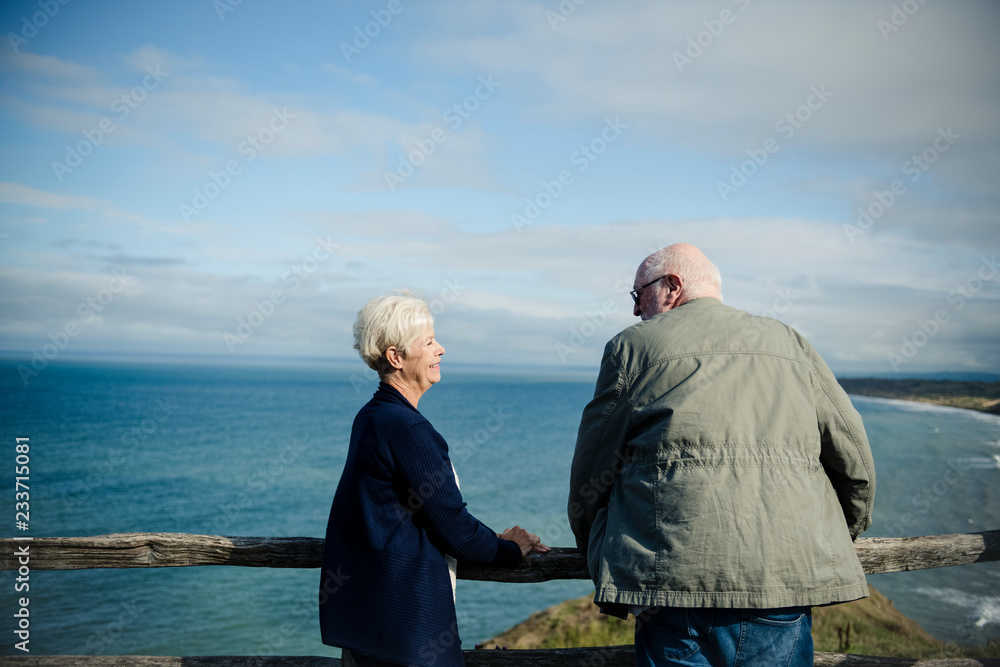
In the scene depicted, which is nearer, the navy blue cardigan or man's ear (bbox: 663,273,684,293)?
the navy blue cardigan

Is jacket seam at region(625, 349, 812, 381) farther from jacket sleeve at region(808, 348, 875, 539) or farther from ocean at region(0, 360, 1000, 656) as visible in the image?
ocean at region(0, 360, 1000, 656)

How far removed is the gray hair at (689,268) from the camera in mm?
2428

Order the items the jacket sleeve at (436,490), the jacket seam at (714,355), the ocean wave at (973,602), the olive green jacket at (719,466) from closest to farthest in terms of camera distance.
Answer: the olive green jacket at (719,466), the jacket seam at (714,355), the jacket sleeve at (436,490), the ocean wave at (973,602)

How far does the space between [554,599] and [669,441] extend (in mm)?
16596

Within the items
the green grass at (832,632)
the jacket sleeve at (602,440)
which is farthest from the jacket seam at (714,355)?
the green grass at (832,632)

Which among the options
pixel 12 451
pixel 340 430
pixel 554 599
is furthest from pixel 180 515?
pixel 340 430

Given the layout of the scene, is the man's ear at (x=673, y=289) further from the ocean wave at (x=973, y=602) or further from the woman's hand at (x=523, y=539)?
the ocean wave at (x=973, y=602)

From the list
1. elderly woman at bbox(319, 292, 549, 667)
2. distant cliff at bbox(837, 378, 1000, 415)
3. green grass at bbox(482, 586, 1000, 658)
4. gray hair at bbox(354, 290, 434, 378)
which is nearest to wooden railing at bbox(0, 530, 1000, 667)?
elderly woman at bbox(319, 292, 549, 667)

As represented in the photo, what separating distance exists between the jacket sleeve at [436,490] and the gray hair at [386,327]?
0.35m

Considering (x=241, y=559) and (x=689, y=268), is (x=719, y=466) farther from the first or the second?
(x=241, y=559)

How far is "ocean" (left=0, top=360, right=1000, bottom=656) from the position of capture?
46.0 ft

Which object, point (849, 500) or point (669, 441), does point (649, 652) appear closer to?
point (669, 441)

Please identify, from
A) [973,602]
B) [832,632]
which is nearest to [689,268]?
[832,632]

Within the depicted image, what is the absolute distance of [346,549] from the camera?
2.41 m
